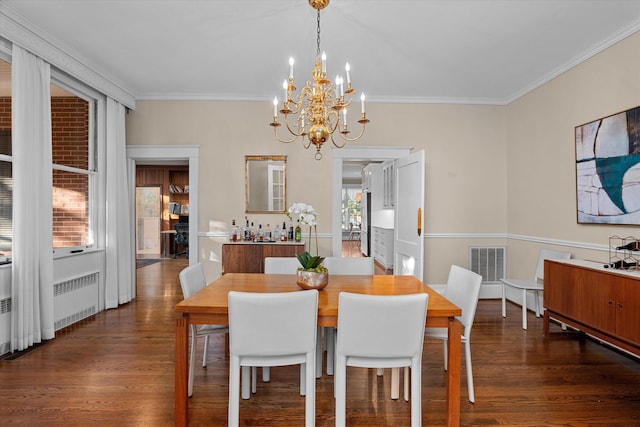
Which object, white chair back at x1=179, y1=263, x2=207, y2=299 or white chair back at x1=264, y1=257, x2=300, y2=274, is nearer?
white chair back at x1=179, y1=263, x2=207, y2=299

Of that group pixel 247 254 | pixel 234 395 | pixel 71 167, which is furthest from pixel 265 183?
pixel 234 395

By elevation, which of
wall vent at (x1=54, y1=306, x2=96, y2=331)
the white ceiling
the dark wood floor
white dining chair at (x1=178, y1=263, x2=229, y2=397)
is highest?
the white ceiling

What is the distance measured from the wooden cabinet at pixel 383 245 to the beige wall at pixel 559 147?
110 inches

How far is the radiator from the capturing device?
12.5ft

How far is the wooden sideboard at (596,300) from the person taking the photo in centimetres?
→ 265

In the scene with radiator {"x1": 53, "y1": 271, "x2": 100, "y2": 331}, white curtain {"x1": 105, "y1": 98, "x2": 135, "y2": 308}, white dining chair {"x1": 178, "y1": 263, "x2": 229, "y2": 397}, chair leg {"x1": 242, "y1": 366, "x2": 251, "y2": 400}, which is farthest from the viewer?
white curtain {"x1": 105, "y1": 98, "x2": 135, "y2": 308}

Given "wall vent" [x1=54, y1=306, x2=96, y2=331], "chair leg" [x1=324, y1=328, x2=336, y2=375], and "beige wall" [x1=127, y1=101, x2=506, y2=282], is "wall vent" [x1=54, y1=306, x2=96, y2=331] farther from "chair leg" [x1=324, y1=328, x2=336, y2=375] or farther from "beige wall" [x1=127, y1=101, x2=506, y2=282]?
"chair leg" [x1=324, y1=328, x2=336, y2=375]

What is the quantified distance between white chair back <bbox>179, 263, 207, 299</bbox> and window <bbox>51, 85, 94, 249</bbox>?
2078 millimetres

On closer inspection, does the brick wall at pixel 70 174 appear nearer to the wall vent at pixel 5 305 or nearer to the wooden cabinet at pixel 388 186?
the wall vent at pixel 5 305

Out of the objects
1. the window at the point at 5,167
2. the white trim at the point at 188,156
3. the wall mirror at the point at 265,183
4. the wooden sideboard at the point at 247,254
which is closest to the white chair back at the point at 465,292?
the wooden sideboard at the point at 247,254

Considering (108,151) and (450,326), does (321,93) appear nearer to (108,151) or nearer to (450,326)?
(450,326)

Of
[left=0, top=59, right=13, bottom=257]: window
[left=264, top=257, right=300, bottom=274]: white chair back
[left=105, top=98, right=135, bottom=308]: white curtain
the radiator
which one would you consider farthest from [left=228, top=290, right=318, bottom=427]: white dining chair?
[left=105, top=98, right=135, bottom=308]: white curtain

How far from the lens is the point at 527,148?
472 cm

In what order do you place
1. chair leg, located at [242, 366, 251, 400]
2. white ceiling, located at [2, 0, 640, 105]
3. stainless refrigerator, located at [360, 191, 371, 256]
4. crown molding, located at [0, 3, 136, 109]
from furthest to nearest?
1. stainless refrigerator, located at [360, 191, 371, 256]
2. crown molding, located at [0, 3, 136, 109]
3. white ceiling, located at [2, 0, 640, 105]
4. chair leg, located at [242, 366, 251, 400]
